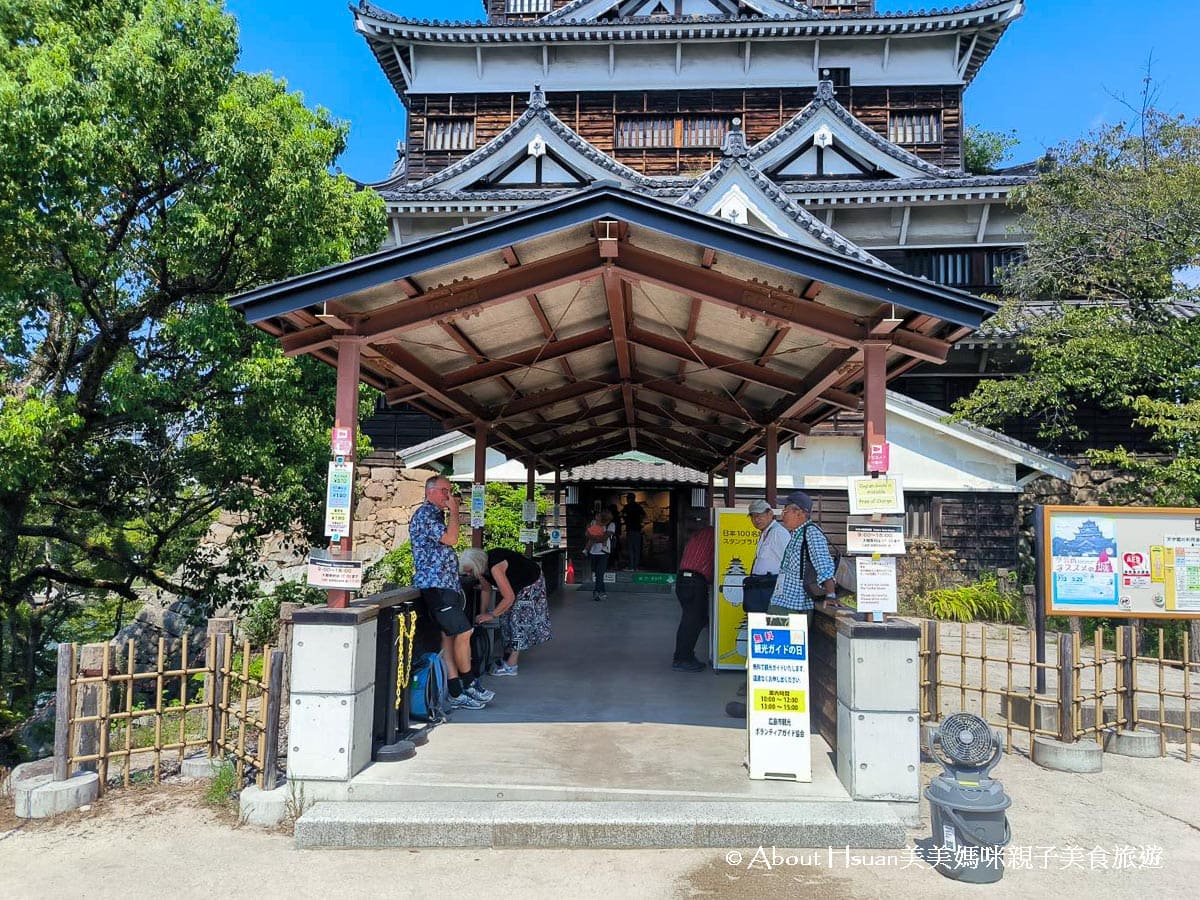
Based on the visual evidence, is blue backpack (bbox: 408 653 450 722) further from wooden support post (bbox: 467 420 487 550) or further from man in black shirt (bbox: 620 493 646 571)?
man in black shirt (bbox: 620 493 646 571)

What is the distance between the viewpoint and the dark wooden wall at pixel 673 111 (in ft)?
80.6

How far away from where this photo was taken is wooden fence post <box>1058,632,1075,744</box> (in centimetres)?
666

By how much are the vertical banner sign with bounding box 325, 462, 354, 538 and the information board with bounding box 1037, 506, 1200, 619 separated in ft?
19.8

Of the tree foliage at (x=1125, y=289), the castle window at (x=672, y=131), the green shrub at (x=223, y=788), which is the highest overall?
the castle window at (x=672, y=131)

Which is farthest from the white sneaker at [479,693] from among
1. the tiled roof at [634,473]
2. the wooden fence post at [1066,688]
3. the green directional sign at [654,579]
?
the green directional sign at [654,579]

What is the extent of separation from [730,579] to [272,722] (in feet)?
17.0

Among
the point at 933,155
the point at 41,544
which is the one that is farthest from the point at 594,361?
the point at 933,155

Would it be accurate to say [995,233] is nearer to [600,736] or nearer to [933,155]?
[933,155]

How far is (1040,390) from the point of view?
1491 centimetres

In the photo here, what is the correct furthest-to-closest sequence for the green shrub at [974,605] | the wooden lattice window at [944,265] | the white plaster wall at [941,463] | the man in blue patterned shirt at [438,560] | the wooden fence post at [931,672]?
the wooden lattice window at [944,265] < the white plaster wall at [941,463] < the green shrub at [974,605] < the wooden fence post at [931,672] < the man in blue patterned shirt at [438,560]

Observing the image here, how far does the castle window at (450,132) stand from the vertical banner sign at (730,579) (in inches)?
789

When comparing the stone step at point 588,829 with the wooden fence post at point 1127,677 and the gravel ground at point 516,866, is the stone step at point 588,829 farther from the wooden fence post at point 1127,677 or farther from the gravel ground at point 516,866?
the wooden fence post at point 1127,677

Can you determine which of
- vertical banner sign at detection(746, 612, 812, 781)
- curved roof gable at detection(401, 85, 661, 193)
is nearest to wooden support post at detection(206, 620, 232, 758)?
vertical banner sign at detection(746, 612, 812, 781)

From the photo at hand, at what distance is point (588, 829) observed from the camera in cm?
481
